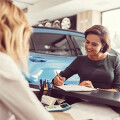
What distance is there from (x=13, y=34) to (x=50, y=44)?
252 cm

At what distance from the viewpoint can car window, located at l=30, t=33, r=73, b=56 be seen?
3166 mm

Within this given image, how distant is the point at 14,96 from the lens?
74cm

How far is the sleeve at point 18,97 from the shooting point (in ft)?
2.40

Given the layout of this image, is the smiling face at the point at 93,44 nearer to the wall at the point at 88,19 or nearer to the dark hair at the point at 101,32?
the dark hair at the point at 101,32

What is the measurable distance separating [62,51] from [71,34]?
31 cm

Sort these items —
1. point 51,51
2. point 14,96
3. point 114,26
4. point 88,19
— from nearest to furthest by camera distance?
point 14,96 → point 51,51 → point 114,26 → point 88,19

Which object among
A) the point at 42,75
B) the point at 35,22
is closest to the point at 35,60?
the point at 42,75

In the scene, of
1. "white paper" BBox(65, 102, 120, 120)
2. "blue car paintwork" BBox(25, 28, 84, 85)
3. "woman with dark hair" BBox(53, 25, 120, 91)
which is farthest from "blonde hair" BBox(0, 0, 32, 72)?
"blue car paintwork" BBox(25, 28, 84, 85)

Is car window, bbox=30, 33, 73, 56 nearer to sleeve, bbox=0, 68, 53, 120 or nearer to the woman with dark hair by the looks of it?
the woman with dark hair

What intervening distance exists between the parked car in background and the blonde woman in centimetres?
198

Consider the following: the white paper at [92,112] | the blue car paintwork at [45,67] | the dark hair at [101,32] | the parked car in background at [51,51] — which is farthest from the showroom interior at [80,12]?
the white paper at [92,112]

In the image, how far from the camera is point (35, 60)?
2990 millimetres

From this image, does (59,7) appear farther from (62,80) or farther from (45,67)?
(62,80)

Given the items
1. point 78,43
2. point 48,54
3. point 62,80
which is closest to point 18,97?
point 62,80
